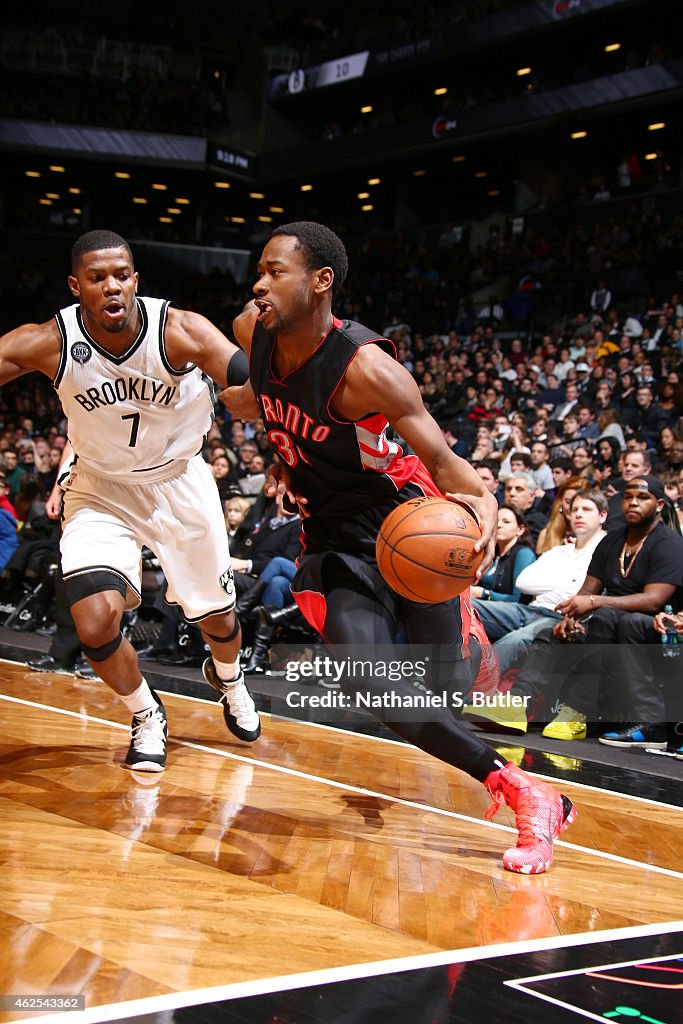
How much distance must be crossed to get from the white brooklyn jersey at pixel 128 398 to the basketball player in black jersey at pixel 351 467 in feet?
1.85

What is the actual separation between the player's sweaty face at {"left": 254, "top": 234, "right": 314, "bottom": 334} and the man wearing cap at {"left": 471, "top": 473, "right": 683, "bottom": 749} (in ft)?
9.49

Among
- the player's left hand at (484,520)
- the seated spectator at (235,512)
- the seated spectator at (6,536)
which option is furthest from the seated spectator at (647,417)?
the player's left hand at (484,520)

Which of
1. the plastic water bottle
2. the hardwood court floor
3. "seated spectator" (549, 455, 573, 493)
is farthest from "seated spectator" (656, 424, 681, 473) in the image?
the hardwood court floor

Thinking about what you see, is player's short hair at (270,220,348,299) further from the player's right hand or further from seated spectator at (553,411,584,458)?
seated spectator at (553,411,584,458)

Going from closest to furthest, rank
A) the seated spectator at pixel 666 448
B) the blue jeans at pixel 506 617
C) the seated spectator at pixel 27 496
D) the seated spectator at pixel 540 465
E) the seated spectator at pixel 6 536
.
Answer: the blue jeans at pixel 506 617 < the seated spectator at pixel 6 536 < the seated spectator at pixel 666 448 < the seated spectator at pixel 540 465 < the seated spectator at pixel 27 496

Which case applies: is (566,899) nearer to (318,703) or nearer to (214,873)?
(214,873)

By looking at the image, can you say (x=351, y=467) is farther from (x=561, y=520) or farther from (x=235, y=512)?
(x=235, y=512)

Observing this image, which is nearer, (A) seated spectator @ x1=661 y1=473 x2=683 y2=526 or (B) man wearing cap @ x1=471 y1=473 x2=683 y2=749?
(B) man wearing cap @ x1=471 y1=473 x2=683 y2=749

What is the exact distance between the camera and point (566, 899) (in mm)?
2986

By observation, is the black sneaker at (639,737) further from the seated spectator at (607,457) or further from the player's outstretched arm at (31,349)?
the seated spectator at (607,457)

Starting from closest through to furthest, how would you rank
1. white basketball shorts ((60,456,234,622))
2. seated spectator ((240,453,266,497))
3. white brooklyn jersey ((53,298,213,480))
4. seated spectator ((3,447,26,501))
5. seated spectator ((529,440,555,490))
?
white brooklyn jersey ((53,298,213,480))
white basketball shorts ((60,456,234,622))
seated spectator ((240,453,266,497))
seated spectator ((529,440,555,490))
seated spectator ((3,447,26,501))

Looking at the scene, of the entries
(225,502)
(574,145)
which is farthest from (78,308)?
(574,145)

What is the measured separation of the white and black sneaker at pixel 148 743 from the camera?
4.06 meters

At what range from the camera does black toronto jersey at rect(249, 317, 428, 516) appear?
3.12 meters
